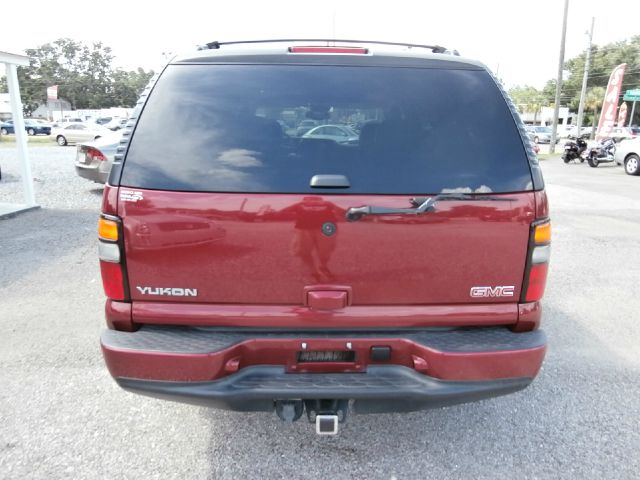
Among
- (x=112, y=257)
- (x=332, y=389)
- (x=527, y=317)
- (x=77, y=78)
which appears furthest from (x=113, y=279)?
(x=77, y=78)

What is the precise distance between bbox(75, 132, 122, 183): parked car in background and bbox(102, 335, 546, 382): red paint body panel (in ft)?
27.8

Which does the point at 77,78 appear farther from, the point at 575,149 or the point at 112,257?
the point at 112,257

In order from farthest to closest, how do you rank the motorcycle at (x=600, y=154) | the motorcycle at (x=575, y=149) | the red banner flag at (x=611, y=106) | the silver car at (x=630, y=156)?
the red banner flag at (x=611, y=106) → the motorcycle at (x=575, y=149) → the motorcycle at (x=600, y=154) → the silver car at (x=630, y=156)

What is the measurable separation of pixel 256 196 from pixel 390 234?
0.60m

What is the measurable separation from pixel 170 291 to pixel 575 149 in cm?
2281

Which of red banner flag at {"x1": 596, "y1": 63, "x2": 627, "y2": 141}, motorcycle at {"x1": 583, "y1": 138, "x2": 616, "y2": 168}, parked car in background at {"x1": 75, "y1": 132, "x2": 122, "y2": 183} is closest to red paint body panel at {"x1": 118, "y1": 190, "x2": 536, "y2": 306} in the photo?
parked car in background at {"x1": 75, "y1": 132, "x2": 122, "y2": 183}

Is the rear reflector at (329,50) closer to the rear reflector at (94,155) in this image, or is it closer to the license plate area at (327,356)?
the license plate area at (327,356)

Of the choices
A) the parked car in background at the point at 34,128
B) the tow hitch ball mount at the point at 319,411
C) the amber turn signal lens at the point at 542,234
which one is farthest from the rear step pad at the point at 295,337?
the parked car in background at the point at 34,128

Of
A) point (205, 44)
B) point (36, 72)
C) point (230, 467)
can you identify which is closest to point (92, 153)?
point (205, 44)

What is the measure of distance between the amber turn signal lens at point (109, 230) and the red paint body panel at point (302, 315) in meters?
0.32

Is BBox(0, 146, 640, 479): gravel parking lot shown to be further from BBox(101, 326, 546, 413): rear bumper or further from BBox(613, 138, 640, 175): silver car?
BBox(613, 138, 640, 175): silver car

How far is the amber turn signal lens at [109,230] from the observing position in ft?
7.00

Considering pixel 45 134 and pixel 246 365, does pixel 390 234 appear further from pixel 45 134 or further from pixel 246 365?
pixel 45 134

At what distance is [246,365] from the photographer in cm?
219
